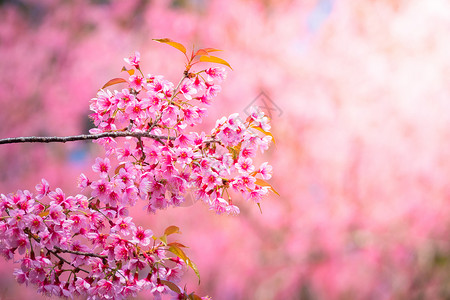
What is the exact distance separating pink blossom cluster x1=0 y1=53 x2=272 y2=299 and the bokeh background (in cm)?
169

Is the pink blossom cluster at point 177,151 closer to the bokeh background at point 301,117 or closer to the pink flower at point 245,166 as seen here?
the pink flower at point 245,166

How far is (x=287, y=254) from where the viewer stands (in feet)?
8.00

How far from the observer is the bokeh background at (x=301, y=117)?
2.40 meters

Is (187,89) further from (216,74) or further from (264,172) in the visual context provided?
(264,172)

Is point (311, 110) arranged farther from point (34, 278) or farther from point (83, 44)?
point (34, 278)

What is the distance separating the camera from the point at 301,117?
8.34ft

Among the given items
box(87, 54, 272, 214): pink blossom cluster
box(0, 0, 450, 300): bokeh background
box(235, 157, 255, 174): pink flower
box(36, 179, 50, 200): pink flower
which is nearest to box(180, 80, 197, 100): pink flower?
box(87, 54, 272, 214): pink blossom cluster

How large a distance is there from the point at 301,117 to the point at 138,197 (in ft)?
6.47

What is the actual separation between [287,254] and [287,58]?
1.02 meters

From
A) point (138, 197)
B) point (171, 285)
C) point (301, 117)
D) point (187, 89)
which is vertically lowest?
point (171, 285)

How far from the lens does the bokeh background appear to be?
2398mm

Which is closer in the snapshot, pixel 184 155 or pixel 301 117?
pixel 184 155

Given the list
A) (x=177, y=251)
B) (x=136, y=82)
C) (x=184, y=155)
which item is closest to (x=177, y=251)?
(x=177, y=251)

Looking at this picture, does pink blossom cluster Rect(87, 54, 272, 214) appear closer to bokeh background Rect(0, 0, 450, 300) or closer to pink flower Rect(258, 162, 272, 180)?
pink flower Rect(258, 162, 272, 180)
